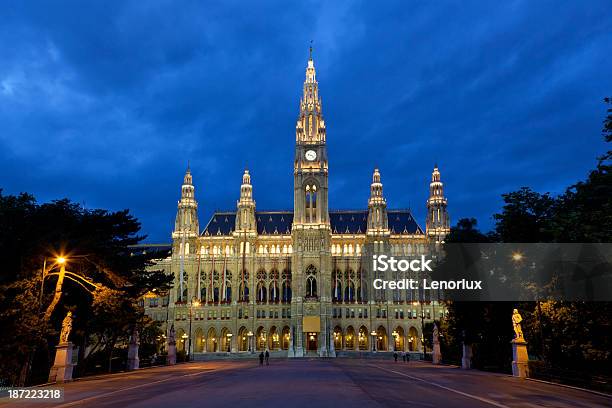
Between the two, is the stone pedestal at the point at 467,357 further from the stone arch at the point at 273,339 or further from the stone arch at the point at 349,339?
the stone arch at the point at 273,339

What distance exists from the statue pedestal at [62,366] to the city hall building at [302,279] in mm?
83692

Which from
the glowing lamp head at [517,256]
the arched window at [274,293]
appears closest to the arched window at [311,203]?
the arched window at [274,293]

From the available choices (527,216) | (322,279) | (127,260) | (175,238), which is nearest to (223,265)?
(175,238)

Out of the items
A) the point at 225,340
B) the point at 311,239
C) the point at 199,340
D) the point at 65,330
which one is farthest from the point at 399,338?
the point at 65,330

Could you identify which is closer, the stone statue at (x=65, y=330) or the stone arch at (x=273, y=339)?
the stone statue at (x=65, y=330)

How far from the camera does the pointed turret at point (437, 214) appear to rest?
132 metres

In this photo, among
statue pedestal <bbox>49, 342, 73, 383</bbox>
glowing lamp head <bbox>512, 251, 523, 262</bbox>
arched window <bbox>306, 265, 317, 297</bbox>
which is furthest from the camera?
arched window <bbox>306, 265, 317, 297</bbox>

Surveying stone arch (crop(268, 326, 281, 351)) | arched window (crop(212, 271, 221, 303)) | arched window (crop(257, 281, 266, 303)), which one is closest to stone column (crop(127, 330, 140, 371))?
stone arch (crop(268, 326, 281, 351))

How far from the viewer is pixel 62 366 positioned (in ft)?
123

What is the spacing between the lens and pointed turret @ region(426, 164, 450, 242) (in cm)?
13238

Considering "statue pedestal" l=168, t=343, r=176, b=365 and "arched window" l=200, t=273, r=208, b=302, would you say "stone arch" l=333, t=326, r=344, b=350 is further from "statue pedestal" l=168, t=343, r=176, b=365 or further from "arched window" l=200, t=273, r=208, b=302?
"statue pedestal" l=168, t=343, r=176, b=365

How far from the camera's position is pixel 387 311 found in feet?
414

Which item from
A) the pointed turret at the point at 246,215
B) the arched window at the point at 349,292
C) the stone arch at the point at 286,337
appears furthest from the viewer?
the pointed turret at the point at 246,215

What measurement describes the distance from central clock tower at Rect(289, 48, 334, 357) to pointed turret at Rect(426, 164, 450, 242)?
83.6ft
